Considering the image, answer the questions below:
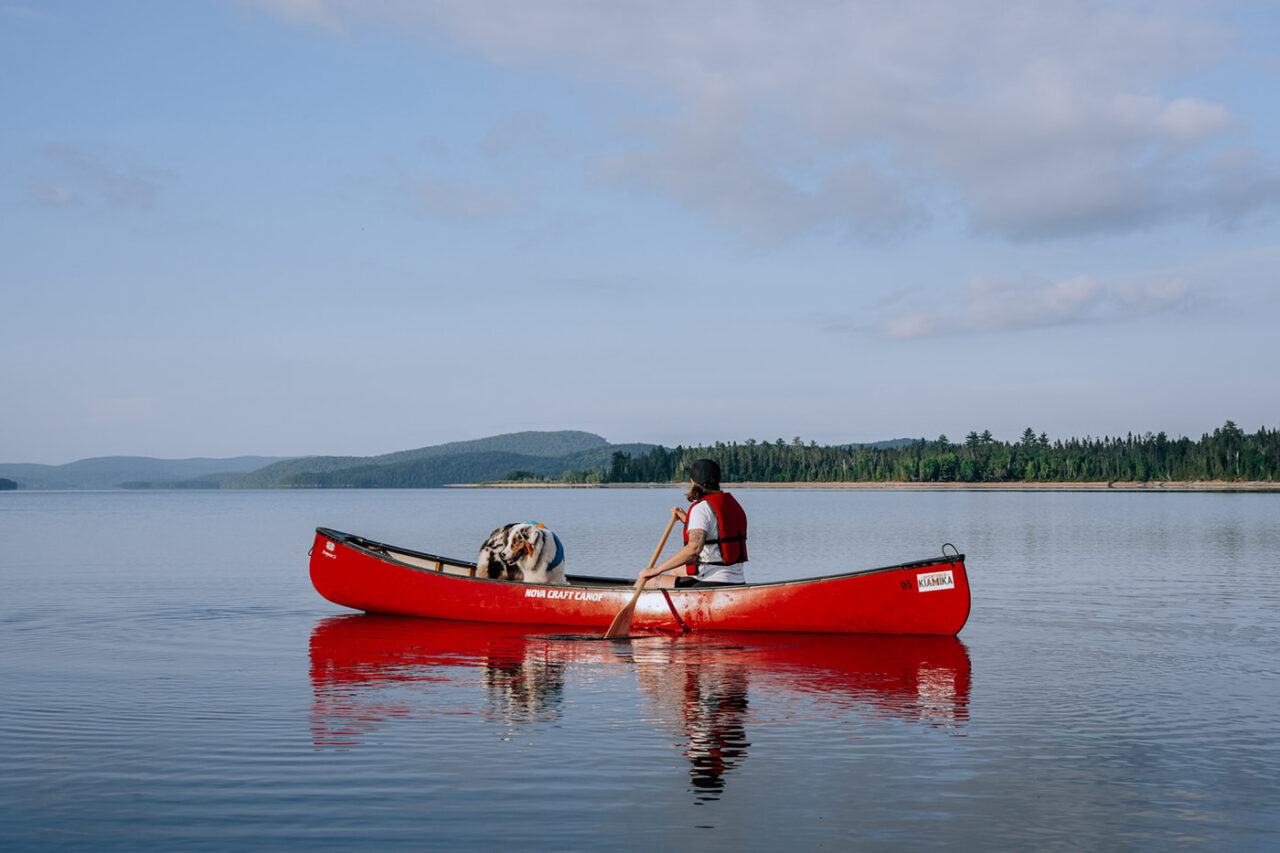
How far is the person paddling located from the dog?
7.08ft

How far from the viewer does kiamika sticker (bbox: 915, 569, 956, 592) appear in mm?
18203

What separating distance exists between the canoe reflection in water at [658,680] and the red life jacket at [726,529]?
1192 millimetres

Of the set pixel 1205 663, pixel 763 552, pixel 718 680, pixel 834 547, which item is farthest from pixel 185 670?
pixel 834 547

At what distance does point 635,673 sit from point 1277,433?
21345 centimetres

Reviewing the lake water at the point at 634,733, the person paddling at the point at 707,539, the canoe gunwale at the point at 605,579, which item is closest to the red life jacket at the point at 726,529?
the person paddling at the point at 707,539

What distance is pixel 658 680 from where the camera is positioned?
14992mm

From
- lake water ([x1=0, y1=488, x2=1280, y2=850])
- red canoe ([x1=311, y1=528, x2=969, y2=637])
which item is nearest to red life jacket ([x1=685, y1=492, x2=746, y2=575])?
red canoe ([x1=311, y1=528, x2=969, y2=637])

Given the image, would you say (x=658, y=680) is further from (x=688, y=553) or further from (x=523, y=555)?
(x=523, y=555)

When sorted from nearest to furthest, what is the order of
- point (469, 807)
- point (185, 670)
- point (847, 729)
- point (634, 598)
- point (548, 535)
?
1. point (469, 807)
2. point (847, 729)
3. point (185, 670)
4. point (634, 598)
5. point (548, 535)

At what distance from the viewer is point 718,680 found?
14953 millimetres

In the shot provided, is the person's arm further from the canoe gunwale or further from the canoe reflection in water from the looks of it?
the canoe reflection in water

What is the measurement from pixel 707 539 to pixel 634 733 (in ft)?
23.8

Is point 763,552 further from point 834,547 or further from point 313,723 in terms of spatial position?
point 313,723

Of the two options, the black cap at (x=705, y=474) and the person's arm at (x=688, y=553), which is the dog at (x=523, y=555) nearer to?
the person's arm at (x=688, y=553)
